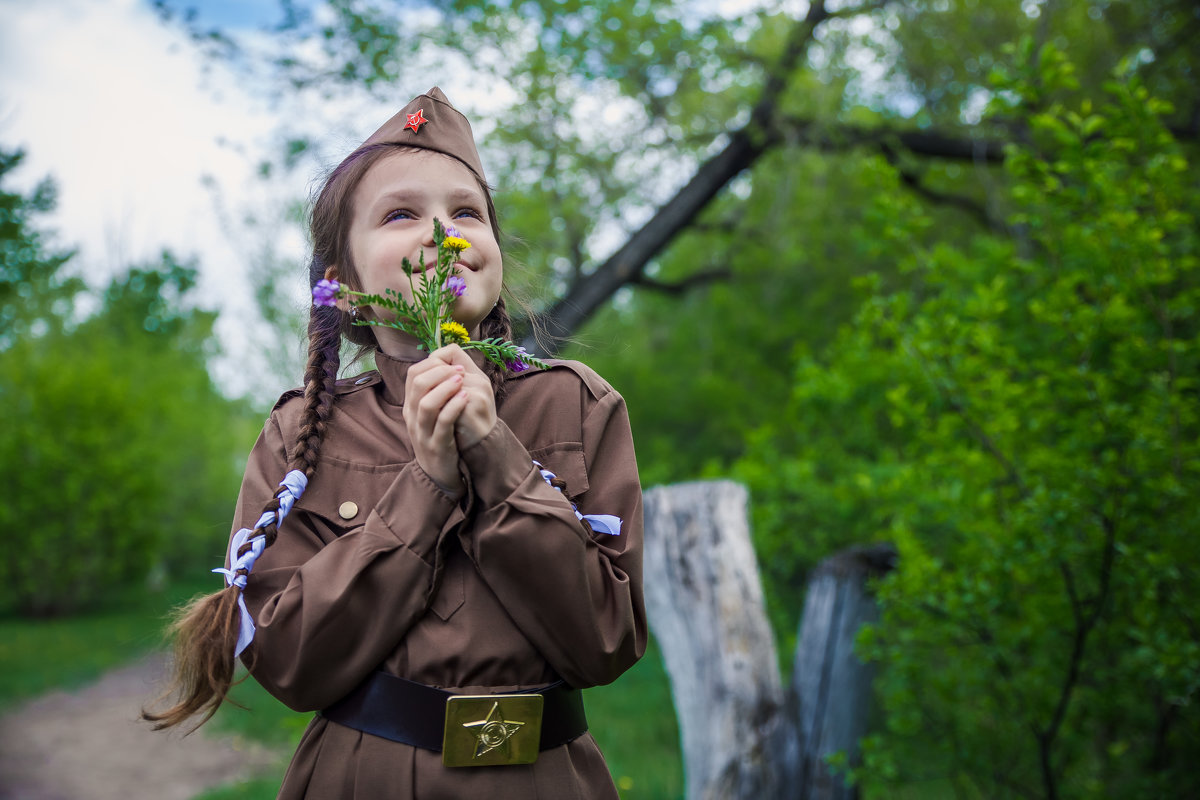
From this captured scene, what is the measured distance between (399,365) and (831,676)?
8.54ft

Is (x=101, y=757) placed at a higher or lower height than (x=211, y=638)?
lower

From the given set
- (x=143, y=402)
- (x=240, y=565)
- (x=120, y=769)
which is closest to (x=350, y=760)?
(x=240, y=565)

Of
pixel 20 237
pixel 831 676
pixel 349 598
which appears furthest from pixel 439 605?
pixel 20 237

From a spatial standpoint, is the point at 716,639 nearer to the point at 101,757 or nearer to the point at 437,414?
the point at 437,414

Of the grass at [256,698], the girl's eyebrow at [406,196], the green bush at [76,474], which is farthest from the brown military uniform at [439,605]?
the green bush at [76,474]

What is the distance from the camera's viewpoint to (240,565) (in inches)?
52.8

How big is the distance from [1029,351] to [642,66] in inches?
143

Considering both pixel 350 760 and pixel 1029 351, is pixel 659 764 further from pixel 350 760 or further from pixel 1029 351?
pixel 350 760

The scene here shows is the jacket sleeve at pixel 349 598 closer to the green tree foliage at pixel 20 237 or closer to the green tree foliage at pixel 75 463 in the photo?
the green tree foliage at pixel 20 237

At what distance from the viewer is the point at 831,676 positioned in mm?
3492

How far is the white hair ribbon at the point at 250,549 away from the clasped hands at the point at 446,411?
0.74 feet

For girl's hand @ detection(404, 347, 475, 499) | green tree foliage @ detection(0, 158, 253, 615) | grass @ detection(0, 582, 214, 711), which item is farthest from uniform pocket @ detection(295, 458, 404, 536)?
green tree foliage @ detection(0, 158, 253, 615)

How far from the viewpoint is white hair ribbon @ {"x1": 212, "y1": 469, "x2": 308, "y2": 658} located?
53.1 inches

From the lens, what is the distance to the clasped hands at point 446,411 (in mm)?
1289
